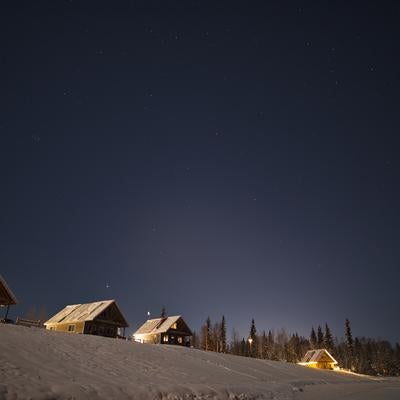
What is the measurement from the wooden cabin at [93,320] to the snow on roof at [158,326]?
9.43 meters

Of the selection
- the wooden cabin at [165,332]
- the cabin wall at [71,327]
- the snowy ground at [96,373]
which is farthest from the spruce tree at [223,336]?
the snowy ground at [96,373]

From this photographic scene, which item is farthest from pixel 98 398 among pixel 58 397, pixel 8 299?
pixel 8 299

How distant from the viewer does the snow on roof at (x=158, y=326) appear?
200 ft

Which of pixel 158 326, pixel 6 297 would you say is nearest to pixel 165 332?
pixel 158 326

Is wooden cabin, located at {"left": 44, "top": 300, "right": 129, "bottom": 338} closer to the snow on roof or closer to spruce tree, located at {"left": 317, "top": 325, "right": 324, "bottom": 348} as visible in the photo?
the snow on roof

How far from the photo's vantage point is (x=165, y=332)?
2359 inches

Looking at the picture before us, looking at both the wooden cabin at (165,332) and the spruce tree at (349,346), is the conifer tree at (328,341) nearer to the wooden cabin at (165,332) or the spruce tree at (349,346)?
the spruce tree at (349,346)

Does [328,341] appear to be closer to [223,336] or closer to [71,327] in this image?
[223,336]

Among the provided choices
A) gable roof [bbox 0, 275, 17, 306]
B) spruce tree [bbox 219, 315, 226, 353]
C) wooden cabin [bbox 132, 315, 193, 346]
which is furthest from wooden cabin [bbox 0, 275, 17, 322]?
spruce tree [bbox 219, 315, 226, 353]

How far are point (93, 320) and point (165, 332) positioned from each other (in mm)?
15454

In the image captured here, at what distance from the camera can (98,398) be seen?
12.2 m

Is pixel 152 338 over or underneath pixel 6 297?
underneath

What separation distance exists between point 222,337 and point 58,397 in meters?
107

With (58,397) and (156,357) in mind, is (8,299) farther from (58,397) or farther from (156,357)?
(58,397)
